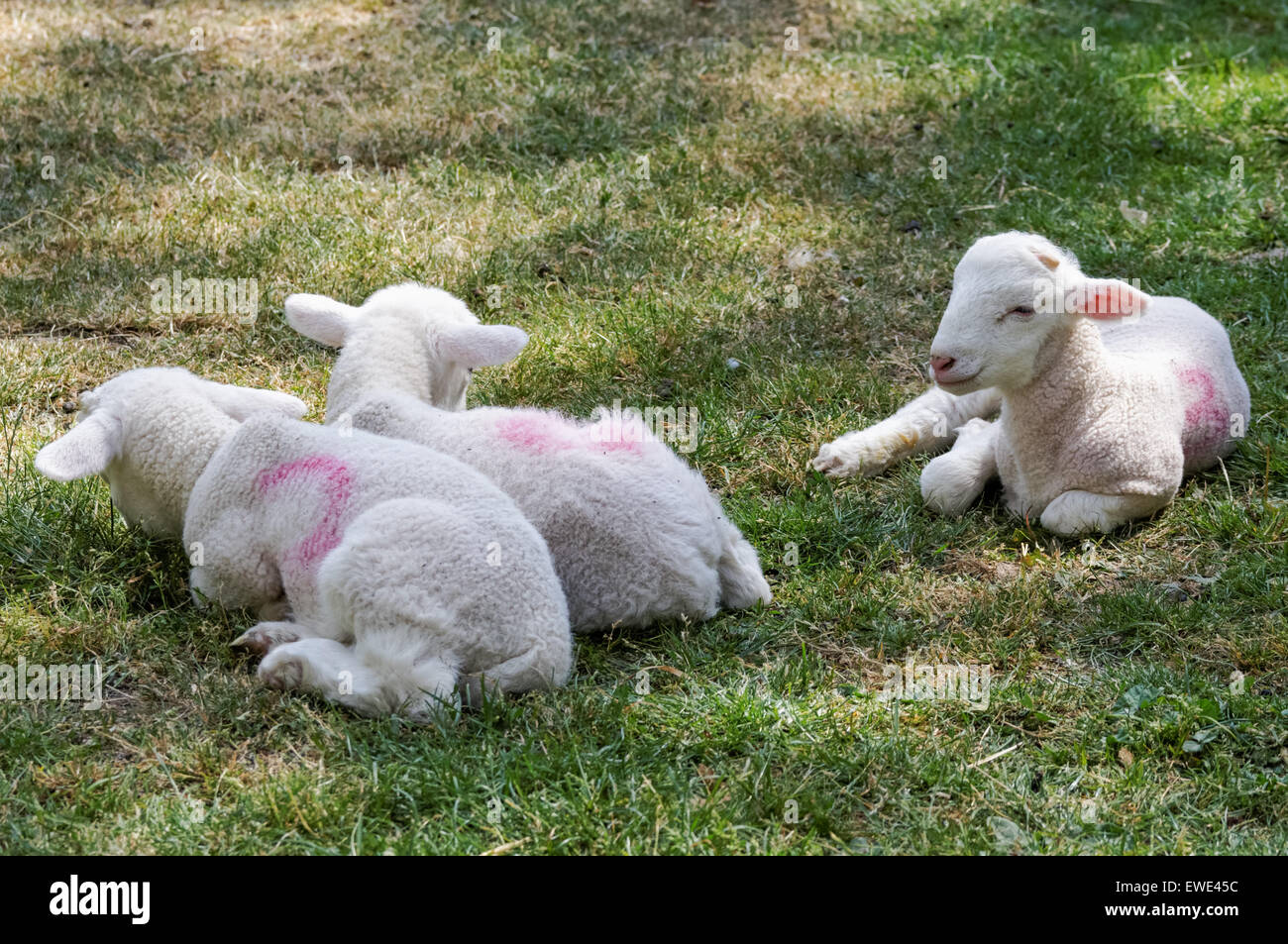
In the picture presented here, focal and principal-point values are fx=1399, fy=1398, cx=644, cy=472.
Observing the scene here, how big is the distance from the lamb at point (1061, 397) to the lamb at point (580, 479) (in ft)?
2.89

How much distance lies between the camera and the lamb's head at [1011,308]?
3984mm

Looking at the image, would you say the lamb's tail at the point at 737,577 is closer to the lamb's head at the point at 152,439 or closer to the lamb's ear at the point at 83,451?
the lamb's head at the point at 152,439

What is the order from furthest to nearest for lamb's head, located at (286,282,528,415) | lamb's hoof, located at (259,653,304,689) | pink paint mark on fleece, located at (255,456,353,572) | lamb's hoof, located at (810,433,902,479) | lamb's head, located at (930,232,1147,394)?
lamb's hoof, located at (810,433,902,479)
lamb's head, located at (286,282,528,415)
lamb's head, located at (930,232,1147,394)
pink paint mark on fleece, located at (255,456,353,572)
lamb's hoof, located at (259,653,304,689)

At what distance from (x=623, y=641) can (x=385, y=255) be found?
2.68m

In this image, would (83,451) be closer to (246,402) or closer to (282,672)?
(246,402)

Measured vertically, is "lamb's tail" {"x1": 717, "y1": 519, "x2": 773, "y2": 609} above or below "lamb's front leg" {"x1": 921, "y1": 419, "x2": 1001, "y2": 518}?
below

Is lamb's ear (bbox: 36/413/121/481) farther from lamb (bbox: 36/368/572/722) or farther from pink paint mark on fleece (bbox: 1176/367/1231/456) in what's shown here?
pink paint mark on fleece (bbox: 1176/367/1231/456)

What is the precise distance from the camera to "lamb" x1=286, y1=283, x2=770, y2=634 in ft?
11.6

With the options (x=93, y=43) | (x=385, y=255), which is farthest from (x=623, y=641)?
(x=93, y=43)

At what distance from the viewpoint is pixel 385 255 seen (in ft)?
18.8

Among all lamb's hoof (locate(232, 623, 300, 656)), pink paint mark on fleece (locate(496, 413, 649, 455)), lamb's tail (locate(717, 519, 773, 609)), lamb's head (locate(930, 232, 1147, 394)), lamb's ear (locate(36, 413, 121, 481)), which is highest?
lamb's head (locate(930, 232, 1147, 394))

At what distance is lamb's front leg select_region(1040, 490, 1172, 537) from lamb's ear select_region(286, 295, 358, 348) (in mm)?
2190

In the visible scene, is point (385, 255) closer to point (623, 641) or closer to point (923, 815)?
point (623, 641)

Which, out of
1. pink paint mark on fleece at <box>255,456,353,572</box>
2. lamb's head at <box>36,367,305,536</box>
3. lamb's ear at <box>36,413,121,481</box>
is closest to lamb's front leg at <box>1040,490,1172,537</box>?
pink paint mark on fleece at <box>255,456,353,572</box>
